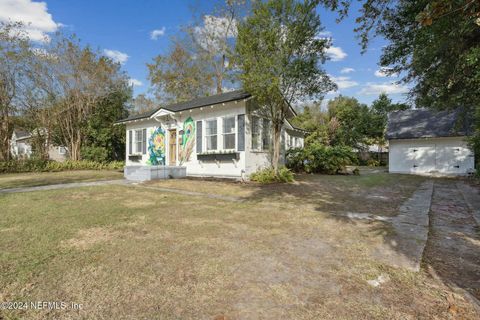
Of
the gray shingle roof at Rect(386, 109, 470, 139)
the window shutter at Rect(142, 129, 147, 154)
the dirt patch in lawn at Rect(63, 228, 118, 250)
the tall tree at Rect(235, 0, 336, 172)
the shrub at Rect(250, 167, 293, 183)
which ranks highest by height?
the tall tree at Rect(235, 0, 336, 172)

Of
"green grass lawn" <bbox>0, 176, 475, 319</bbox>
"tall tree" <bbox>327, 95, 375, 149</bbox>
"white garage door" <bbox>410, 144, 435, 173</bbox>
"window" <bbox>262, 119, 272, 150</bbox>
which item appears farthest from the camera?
"tall tree" <bbox>327, 95, 375, 149</bbox>

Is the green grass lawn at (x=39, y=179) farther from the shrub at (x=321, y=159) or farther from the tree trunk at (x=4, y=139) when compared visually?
the shrub at (x=321, y=159)

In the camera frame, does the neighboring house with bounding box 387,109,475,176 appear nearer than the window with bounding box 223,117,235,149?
No

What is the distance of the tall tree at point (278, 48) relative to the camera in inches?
374

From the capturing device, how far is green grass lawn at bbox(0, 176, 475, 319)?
207 cm

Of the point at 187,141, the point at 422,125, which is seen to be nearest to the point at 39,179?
the point at 187,141

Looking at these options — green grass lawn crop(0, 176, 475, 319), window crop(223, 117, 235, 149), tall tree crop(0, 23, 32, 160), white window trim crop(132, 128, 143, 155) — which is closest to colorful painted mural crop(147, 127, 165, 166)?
white window trim crop(132, 128, 143, 155)

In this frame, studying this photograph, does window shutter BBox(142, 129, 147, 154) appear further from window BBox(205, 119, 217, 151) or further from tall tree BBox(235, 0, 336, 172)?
tall tree BBox(235, 0, 336, 172)

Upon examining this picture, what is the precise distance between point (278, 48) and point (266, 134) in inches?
168

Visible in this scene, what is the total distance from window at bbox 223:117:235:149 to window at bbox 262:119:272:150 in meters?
1.79

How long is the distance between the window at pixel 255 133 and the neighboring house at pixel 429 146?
34.0 feet

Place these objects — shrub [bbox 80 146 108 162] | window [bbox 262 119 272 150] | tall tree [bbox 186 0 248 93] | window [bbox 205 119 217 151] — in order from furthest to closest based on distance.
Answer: tall tree [bbox 186 0 248 93]
shrub [bbox 80 146 108 162]
window [bbox 262 119 272 150]
window [bbox 205 119 217 151]

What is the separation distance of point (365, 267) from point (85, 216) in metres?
5.10

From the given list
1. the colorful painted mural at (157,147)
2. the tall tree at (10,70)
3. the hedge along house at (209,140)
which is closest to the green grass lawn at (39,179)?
the hedge along house at (209,140)
